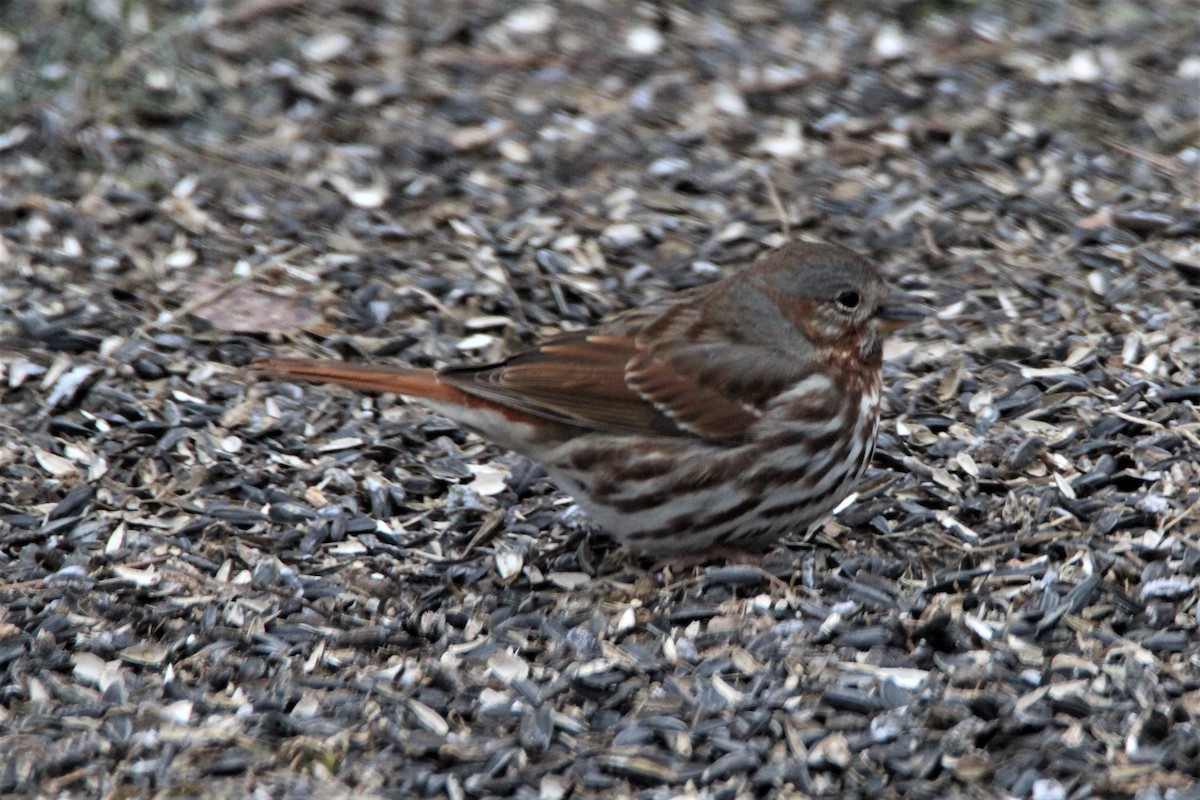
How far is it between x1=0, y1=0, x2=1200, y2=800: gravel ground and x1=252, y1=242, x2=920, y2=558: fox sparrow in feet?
0.72

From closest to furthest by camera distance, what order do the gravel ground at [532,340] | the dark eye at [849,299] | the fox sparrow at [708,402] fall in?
the gravel ground at [532,340]
the fox sparrow at [708,402]
the dark eye at [849,299]

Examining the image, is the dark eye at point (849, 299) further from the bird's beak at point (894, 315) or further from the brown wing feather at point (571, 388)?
the brown wing feather at point (571, 388)

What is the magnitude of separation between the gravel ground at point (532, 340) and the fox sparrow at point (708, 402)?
0.72ft

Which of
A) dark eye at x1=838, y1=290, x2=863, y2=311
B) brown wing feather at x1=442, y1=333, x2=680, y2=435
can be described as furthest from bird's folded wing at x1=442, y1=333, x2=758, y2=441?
dark eye at x1=838, y1=290, x2=863, y2=311

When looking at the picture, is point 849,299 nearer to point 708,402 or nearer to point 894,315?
point 894,315

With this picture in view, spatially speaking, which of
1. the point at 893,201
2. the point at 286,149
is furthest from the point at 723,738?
Result: the point at 286,149

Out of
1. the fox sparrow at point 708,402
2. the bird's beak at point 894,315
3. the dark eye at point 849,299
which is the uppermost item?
the dark eye at point 849,299

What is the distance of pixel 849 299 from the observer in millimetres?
5281

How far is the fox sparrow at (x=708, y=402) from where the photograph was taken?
5090 mm

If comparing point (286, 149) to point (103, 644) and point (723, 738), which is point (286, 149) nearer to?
point (103, 644)

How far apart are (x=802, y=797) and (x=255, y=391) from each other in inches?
108

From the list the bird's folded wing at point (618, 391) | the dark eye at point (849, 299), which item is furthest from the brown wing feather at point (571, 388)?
the dark eye at point (849, 299)

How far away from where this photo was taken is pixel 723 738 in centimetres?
421

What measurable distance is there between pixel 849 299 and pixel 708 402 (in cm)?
54
